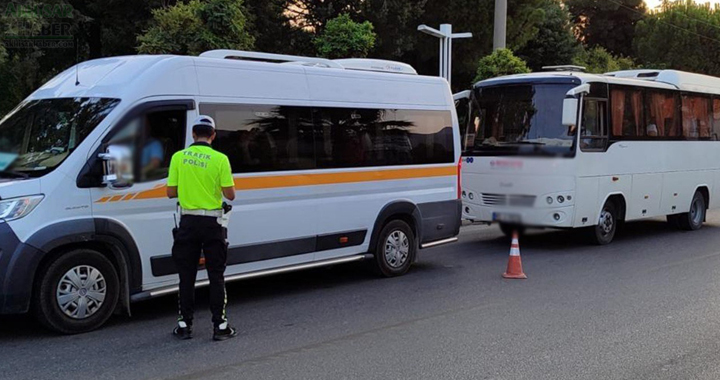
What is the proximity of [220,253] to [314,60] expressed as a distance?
3.23 meters

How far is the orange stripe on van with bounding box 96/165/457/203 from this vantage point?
21.4 ft

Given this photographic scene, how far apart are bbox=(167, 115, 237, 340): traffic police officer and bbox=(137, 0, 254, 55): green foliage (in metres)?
7.85

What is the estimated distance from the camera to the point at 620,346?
599 centimetres

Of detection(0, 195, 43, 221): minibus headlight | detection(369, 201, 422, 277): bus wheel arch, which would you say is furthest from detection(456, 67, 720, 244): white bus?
detection(0, 195, 43, 221): minibus headlight

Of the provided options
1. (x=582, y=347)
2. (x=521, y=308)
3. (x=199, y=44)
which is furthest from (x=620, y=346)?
(x=199, y=44)

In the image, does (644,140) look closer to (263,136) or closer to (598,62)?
(263,136)

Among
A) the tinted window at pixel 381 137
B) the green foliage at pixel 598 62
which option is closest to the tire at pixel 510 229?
the tinted window at pixel 381 137

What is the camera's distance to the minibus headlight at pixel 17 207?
573 centimetres

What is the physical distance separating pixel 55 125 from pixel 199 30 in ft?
24.1

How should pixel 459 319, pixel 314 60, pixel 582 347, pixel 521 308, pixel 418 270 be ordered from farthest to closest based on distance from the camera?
pixel 418 270 < pixel 314 60 < pixel 521 308 < pixel 459 319 < pixel 582 347

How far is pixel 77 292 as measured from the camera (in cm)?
612

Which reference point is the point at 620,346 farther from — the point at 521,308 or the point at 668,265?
the point at 668,265

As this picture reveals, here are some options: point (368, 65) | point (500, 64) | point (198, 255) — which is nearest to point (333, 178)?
point (368, 65)

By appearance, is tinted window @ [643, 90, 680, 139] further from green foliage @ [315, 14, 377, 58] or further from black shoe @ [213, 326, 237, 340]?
black shoe @ [213, 326, 237, 340]
